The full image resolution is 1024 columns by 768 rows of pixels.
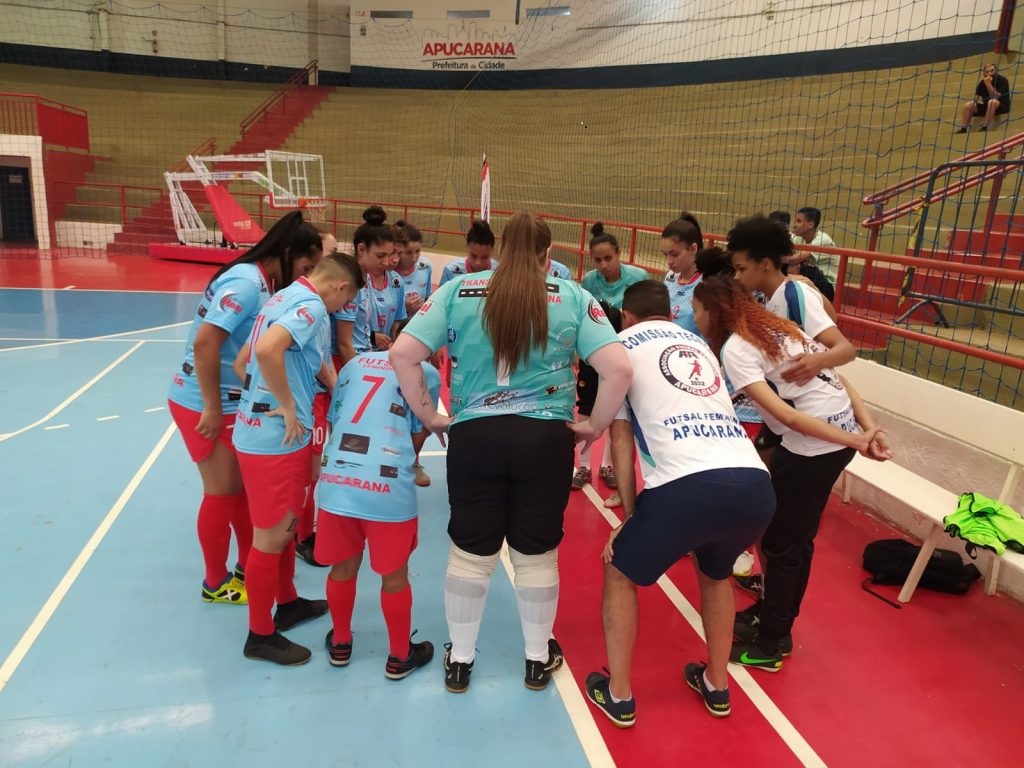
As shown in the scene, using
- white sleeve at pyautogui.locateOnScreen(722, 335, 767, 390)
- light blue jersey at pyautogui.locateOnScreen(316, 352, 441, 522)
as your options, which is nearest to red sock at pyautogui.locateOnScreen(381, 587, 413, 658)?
light blue jersey at pyautogui.locateOnScreen(316, 352, 441, 522)

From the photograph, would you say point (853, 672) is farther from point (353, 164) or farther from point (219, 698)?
point (353, 164)

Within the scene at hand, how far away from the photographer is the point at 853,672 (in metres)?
2.96

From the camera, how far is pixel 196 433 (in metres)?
2.91

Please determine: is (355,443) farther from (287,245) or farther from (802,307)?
(802,307)

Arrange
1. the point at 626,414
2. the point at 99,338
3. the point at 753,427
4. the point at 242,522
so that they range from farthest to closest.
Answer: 1. the point at 99,338
2. the point at 753,427
3. the point at 242,522
4. the point at 626,414

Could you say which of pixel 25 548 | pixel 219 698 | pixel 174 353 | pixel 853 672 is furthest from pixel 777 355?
pixel 174 353

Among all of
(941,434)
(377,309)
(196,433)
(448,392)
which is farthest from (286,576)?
(448,392)

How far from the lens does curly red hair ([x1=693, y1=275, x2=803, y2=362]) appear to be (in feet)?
8.63

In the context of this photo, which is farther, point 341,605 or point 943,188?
point 943,188

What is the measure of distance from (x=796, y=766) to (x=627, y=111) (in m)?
17.5

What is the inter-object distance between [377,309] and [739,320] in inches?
97.3

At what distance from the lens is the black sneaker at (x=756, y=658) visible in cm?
296

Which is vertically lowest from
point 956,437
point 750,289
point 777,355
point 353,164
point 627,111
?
point 956,437

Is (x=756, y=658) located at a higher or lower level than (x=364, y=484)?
lower
